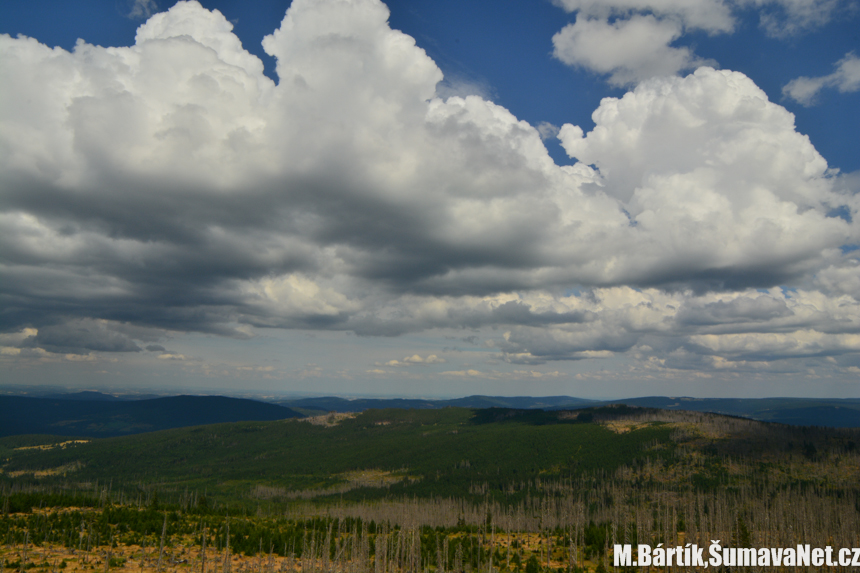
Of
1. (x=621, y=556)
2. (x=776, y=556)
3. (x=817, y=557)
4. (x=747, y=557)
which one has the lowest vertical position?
(x=817, y=557)

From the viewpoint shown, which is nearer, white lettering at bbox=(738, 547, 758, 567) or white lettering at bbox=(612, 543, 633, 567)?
white lettering at bbox=(612, 543, 633, 567)

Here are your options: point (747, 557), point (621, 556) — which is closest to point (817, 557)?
point (747, 557)

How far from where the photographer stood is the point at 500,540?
459 ft

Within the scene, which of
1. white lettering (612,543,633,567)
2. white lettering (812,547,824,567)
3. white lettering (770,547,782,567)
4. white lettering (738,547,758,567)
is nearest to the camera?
white lettering (612,543,633,567)

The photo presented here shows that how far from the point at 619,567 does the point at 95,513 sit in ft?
394

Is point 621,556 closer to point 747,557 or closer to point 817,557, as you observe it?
point 747,557

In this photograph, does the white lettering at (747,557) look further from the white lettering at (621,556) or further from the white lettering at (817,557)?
the white lettering at (621,556)

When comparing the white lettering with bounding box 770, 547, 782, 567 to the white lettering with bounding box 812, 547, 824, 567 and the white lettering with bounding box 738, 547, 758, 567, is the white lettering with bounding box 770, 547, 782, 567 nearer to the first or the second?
the white lettering with bounding box 738, 547, 758, 567

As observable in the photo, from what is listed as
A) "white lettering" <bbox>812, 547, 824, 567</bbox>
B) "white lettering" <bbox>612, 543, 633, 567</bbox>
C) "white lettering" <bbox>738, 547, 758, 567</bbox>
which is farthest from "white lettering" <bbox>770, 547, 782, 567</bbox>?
"white lettering" <bbox>612, 543, 633, 567</bbox>

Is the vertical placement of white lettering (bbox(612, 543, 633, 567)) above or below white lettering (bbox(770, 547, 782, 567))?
above

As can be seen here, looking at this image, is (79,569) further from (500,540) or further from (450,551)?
(500,540)

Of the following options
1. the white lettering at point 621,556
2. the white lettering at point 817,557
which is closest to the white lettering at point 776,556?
the white lettering at point 817,557

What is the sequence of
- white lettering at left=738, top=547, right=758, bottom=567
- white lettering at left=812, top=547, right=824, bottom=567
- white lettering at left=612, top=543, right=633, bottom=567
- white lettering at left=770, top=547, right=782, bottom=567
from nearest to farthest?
1. white lettering at left=612, top=543, right=633, bottom=567
2. white lettering at left=738, top=547, right=758, bottom=567
3. white lettering at left=770, top=547, right=782, bottom=567
4. white lettering at left=812, top=547, right=824, bottom=567

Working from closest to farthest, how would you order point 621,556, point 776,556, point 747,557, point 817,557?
point 621,556 < point 747,557 < point 776,556 < point 817,557
